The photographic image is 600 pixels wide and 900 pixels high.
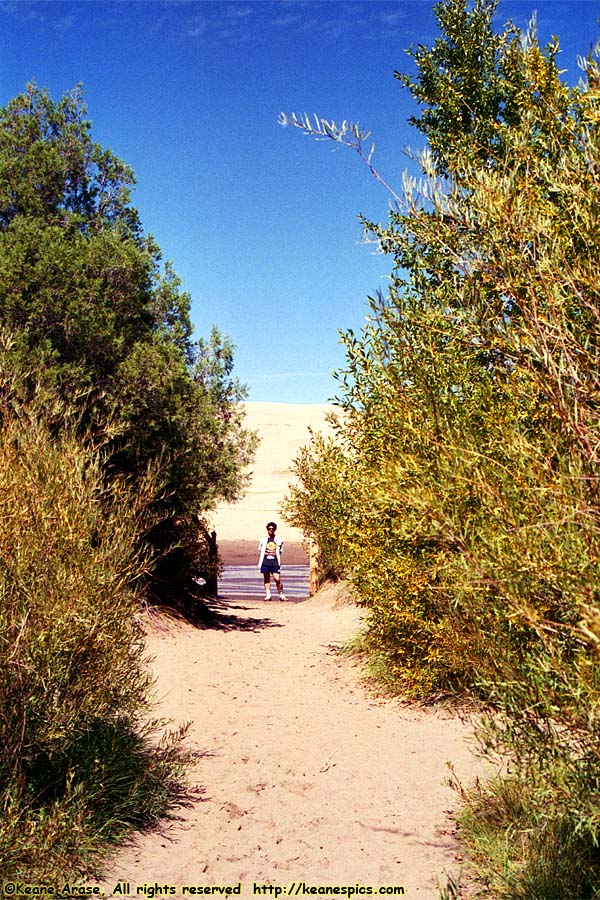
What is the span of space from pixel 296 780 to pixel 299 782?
5 cm

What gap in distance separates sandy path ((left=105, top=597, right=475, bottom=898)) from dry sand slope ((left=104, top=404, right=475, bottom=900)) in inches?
0.6

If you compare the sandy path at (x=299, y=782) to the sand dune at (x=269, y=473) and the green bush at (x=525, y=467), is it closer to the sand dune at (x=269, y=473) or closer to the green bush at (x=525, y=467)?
the green bush at (x=525, y=467)

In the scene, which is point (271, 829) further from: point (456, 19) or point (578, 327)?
point (456, 19)

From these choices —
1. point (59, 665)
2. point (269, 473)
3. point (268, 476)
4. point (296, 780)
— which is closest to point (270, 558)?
point (296, 780)

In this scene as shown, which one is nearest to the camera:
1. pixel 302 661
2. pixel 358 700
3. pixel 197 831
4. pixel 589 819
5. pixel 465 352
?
pixel 589 819

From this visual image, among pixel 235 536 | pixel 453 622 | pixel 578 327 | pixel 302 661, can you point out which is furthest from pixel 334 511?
pixel 235 536

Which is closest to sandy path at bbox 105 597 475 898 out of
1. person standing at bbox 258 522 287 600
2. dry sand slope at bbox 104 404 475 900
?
dry sand slope at bbox 104 404 475 900

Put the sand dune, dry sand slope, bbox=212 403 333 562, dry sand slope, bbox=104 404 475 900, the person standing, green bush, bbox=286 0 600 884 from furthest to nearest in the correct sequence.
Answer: the sand dune → dry sand slope, bbox=212 403 333 562 → the person standing → dry sand slope, bbox=104 404 475 900 → green bush, bbox=286 0 600 884

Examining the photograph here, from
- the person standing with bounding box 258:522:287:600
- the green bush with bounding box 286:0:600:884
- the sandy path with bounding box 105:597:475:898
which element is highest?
the green bush with bounding box 286:0:600:884

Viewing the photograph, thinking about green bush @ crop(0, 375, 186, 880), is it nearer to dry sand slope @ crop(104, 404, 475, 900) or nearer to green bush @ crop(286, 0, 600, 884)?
dry sand slope @ crop(104, 404, 475, 900)

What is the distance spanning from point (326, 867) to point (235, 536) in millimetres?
33645

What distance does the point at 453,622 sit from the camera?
7.40 metres

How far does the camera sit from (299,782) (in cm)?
689

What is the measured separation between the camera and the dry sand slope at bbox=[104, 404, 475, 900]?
203 inches
